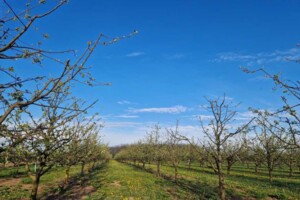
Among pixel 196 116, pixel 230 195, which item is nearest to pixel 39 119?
pixel 196 116

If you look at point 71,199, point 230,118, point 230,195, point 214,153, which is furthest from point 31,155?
point 230,195

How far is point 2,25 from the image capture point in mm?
3799

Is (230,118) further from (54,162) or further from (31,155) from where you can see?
(31,155)

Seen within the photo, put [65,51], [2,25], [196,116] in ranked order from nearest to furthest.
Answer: [65,51] → [2,25] → [196,116]

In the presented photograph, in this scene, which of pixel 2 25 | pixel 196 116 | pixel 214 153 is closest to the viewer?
pixel 2 25

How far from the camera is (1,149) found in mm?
4051

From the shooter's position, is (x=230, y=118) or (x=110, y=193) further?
(x=110, y=193)

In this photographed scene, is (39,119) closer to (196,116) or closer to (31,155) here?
(31,155)

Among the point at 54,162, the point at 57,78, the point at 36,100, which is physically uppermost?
the point at 57,78

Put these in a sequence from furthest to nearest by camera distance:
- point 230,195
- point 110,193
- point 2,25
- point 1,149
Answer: point 230,195 < point 110,193 < point 1,149 < point 2,25

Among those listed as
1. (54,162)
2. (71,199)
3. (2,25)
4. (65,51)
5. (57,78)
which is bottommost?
(71,199)

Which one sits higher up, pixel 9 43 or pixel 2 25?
pixel 2 25

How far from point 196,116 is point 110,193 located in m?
8.02

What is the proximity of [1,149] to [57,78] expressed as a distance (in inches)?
55.7
